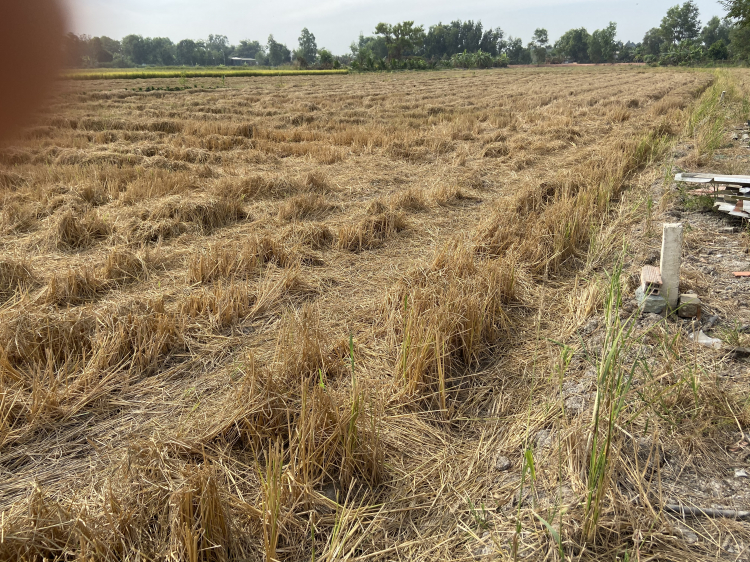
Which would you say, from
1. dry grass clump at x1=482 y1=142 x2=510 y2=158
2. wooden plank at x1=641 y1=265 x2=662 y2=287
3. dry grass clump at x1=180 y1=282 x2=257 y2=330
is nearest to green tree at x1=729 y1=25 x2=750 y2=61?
dry grass clump at x1=482 y1=142 x2=510 y2=158

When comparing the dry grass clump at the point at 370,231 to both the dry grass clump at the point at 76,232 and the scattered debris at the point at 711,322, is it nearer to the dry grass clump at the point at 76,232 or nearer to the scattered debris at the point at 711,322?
the dry grass clump at the point at 76,232

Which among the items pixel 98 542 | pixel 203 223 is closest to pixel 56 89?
pixel 98 542

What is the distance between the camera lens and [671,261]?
10.9 feet

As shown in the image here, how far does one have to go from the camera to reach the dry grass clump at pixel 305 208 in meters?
6.03

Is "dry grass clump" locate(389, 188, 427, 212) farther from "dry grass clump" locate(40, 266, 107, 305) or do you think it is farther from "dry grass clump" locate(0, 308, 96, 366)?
"dry grass clump" locate(0, 308, 96, 366)

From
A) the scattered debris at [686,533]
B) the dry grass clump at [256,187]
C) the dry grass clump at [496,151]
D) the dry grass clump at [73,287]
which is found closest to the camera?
the scattered debris at [686,533]

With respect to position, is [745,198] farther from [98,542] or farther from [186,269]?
[98,542]

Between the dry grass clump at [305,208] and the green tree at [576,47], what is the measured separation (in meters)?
125

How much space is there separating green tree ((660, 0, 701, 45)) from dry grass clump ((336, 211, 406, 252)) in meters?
117

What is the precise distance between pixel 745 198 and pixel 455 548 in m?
5.39

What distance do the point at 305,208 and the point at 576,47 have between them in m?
129

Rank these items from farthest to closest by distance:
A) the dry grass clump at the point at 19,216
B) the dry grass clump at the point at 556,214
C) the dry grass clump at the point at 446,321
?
the dry grass clump at the point at 19,216 < the dry grass clump at the point at 556,214 < the dry grass clump at the point at 446,321

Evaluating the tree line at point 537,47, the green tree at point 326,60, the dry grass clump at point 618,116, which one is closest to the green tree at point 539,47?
the tree line at point 537,47

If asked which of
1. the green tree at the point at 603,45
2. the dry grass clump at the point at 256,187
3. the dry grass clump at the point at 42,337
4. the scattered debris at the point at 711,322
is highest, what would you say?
the green tree at the point at 603,45
